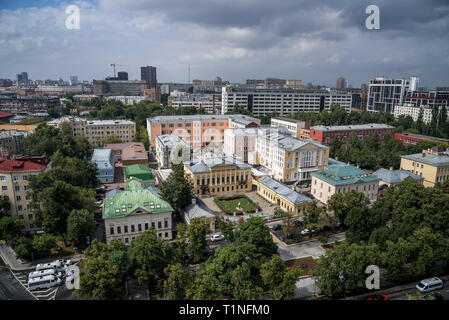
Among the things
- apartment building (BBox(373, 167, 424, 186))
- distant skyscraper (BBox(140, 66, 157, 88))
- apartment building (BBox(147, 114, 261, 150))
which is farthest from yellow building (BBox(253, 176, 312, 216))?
distant skyscraper (BBox(140, 66, 157, 88))

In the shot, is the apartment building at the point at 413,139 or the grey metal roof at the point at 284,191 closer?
the grey metal roof at the point at 284,191

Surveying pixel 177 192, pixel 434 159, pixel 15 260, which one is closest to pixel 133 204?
pixel 177 192

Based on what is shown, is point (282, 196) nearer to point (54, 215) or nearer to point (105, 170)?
point (54, 215)

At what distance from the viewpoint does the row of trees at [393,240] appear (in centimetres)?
1521

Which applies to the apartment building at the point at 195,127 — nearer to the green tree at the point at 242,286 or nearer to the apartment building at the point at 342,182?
the apartment building at the point at 342,182

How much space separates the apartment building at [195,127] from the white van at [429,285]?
33.3 metres

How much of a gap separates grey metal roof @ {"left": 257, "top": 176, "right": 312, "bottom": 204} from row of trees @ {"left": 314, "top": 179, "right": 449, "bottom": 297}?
308 centimetres

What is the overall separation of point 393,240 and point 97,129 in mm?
45700

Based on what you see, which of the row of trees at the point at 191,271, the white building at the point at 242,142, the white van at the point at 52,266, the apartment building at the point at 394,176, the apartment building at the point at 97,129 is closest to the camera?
the row of trees at the point at 191,271

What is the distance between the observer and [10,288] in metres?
16.8

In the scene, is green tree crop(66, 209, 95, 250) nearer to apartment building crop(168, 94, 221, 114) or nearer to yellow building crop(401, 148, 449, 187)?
yellow building crop(401, 148, 449, 187)

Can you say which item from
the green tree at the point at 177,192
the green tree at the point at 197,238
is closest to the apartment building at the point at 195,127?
the green tree at the point at 177,192

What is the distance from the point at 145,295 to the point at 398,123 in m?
60.6
